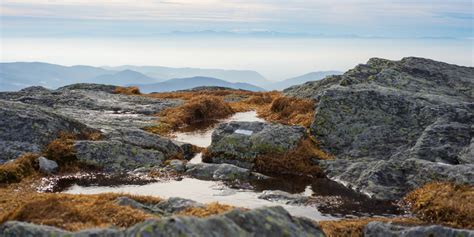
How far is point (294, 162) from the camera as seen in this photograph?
2619 cm

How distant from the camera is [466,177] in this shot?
68.2ft

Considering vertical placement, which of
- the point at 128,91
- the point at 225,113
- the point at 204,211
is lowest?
the point at 225,113

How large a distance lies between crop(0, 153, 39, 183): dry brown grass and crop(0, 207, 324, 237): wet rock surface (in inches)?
524

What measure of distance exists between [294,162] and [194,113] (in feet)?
65.8

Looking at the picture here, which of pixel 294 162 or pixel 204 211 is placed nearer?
pixel 204 211

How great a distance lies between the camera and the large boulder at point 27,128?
2617 cm

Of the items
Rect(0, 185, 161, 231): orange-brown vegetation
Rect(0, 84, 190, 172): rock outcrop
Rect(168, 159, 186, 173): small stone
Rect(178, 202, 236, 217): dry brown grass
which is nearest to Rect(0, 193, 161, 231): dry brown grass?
Rect(0, 185, 161, 231): orange-brown vegetation

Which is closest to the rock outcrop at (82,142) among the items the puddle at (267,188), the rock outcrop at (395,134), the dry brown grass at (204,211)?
the puddle at (267,188)

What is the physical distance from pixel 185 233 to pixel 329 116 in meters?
22.1

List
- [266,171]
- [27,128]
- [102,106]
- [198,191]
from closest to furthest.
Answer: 1. [198,191]
2. [266,171]
3. [27,128]
4. [102,106]

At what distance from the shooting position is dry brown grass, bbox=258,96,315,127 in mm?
37075

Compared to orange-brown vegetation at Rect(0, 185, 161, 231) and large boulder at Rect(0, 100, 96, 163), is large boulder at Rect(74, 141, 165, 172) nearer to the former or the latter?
large boulder at Rect(0, 100, 96, 163)

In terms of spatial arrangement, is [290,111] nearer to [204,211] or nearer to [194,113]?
[194,113]

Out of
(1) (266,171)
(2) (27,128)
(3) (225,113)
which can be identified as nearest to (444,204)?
(1) (266,171)
